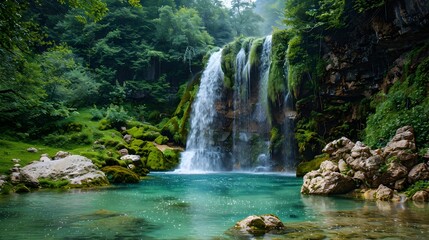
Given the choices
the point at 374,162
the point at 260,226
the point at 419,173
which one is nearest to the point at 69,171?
the point at 260,226

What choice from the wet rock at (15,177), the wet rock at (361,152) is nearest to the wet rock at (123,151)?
the wet rock at (15,177)

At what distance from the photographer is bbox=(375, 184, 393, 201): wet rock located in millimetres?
10219

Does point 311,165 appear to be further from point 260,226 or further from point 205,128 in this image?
point 260,226

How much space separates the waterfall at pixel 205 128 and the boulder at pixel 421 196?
16339mm

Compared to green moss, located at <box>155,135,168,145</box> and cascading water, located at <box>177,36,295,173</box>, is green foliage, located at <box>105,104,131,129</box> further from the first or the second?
cascading water, located at <box>177,36,295,173</box>

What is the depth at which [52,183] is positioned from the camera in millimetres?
13719

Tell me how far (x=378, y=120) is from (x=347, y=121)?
231 inches

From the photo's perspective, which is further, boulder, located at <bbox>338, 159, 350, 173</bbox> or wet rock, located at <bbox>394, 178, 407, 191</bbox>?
boulder, located at <bbox>338, 159, 350, 173</bbox>

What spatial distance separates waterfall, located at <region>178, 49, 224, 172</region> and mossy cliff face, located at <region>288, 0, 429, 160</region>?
7136 mm

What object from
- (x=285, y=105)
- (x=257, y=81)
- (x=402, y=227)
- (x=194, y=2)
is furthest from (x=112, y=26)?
(x=402, y=227)

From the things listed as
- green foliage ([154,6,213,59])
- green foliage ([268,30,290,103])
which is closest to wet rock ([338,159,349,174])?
green foliage ([268,30,290,103])

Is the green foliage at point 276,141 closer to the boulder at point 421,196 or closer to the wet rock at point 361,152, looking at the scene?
the wet rock at point 361,152

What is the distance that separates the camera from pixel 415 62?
54.3ft

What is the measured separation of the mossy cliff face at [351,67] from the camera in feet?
55.9
